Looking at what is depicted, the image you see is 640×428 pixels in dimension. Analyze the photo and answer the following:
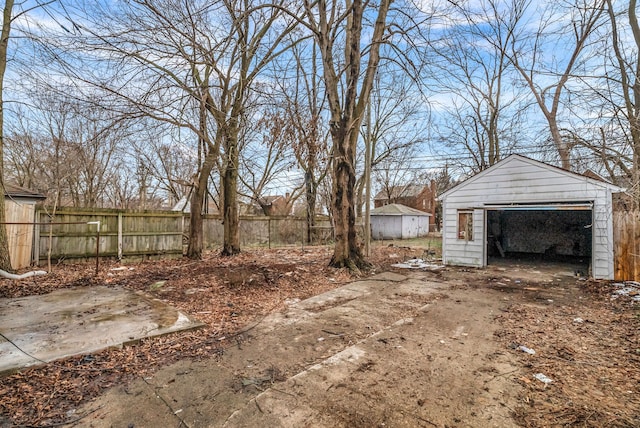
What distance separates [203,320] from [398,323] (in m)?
2.73

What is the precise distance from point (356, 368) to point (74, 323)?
3609mm

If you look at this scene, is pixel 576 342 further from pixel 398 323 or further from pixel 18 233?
pixel 18 233

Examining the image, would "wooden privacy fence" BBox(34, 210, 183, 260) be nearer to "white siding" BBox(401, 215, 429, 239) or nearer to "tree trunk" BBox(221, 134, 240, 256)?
"tree trunk" BBox(221, 134, 240, 256)

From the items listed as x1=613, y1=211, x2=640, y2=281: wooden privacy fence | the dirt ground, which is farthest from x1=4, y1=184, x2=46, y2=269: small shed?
x1=613, y1=211, x2=640, y2=281: wooden privacy fence

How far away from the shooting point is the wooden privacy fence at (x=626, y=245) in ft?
23.9

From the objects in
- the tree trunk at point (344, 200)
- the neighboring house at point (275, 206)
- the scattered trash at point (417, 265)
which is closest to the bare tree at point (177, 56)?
the tree trunk at point (344, 200)

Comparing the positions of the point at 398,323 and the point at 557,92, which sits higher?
the point at 557,92

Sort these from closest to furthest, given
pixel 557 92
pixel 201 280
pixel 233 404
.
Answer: pixel 233 404
pixel 201 280
pixel 557 92

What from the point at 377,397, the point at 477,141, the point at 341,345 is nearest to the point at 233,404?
the point at 377,397

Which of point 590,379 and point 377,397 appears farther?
point 590,379

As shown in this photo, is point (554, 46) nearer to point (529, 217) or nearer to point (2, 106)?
point (529, 217)

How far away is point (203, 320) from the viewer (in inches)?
173

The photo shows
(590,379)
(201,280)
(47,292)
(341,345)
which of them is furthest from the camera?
(201,280)

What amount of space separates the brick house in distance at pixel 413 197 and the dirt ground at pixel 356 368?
28.5 metres
